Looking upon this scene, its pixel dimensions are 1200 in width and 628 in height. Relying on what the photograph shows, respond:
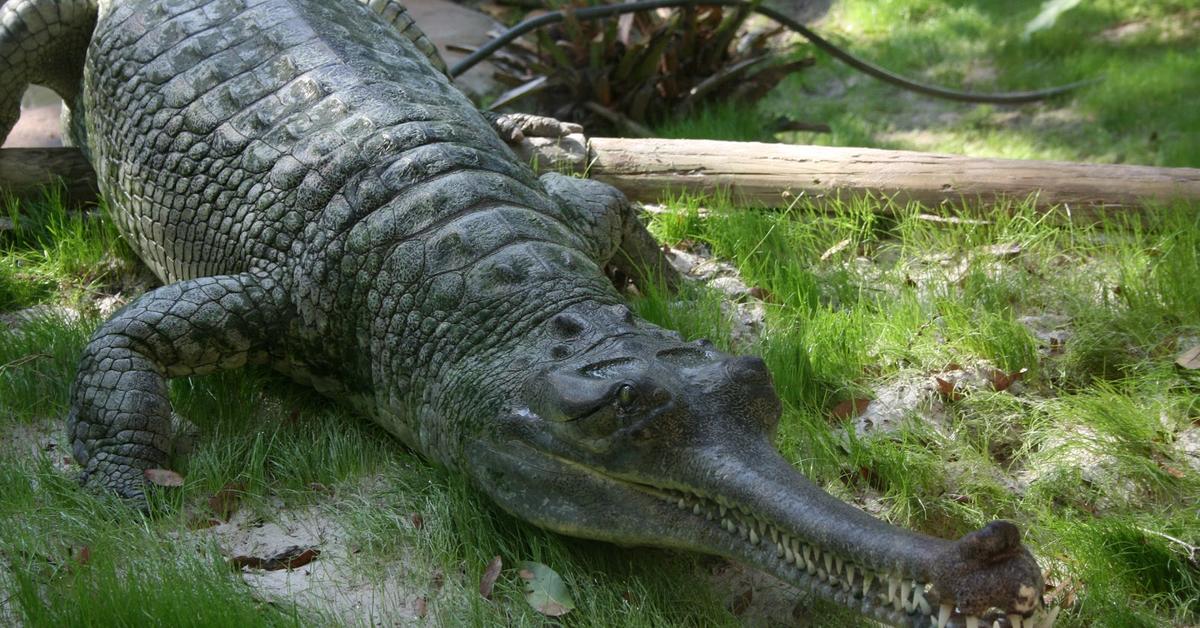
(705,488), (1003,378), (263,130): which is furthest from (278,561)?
(1003,378)

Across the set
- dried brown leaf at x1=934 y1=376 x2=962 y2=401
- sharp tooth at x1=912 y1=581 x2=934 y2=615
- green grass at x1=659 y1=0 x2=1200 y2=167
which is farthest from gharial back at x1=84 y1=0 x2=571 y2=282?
green grass at x1=659 y1=0 x2=1200 y2=167

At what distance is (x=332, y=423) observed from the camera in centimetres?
384

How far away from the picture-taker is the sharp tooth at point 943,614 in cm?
225

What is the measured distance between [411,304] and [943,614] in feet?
6.19

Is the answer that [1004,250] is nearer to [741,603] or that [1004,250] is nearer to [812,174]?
[812,174]

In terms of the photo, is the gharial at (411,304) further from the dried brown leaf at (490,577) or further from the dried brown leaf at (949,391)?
the dried brown leaf at (949,391)

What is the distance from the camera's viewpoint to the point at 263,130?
13.3ft

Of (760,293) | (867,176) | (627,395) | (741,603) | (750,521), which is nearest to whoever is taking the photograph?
(750,521)

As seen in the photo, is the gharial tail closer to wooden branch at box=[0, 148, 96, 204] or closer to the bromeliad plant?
wooden branch at box=[0, 148, 96, 204]

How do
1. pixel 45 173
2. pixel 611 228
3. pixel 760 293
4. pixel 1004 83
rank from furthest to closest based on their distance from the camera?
pixel 1004 83
pixel 45 173
pixel 760 293
pixel 611 228

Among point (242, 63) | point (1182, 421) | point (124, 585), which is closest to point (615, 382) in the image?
point (124, 585)

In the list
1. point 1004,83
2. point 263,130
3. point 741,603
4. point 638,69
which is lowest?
point 1004,83

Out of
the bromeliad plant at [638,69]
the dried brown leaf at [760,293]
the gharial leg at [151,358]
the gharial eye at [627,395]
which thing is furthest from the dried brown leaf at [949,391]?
the bromeliad plant at [638,69]

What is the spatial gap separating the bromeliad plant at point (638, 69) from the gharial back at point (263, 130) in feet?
8.70
